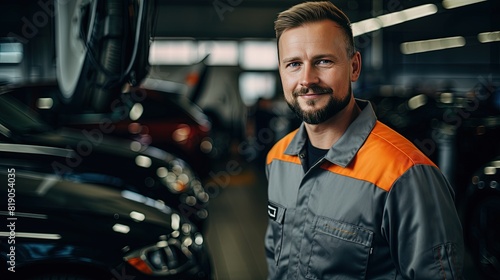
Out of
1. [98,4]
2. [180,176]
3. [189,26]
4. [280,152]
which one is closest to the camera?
[280,152]

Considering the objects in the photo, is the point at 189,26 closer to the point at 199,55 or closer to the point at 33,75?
the point at 199,55

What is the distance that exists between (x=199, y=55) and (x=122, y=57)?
775mm

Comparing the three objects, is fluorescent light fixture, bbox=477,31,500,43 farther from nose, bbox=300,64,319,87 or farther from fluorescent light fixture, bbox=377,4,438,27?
nose, bbox=300,64,319,87

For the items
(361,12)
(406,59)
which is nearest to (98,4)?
(361,12)

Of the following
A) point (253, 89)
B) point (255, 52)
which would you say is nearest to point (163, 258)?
point (255, 52)

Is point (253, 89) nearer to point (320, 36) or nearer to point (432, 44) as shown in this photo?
point (432, 44)

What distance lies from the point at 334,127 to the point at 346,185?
134mm

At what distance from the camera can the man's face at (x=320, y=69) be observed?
1.08m

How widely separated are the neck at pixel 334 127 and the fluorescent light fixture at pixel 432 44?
1.11 m

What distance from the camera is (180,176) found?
9.08 feet

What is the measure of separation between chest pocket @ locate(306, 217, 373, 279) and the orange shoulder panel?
0.36ft

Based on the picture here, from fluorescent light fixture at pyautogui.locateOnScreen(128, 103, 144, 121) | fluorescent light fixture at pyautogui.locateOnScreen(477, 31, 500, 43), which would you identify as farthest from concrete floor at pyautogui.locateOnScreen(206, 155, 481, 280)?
fluorescent light fixture at pyautogui.locateOnScreen(477, 31, 500, 43)

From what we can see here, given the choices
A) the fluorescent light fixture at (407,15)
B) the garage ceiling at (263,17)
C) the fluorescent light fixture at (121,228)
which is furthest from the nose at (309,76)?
the fluorescent light fixture at (407,15)

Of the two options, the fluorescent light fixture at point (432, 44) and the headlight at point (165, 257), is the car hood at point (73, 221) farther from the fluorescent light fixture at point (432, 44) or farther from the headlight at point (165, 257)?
the fluorescent light fixture at point (432, 44)
